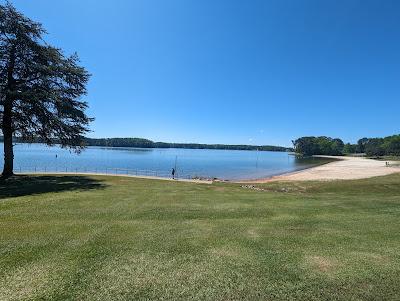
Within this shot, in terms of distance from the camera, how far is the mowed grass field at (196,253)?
6.53 meters

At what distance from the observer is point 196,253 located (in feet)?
27.8

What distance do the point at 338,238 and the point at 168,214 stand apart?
5947mm

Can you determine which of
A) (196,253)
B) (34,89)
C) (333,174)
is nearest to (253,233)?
(196,253)

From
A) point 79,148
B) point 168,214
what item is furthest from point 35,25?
point 168,214

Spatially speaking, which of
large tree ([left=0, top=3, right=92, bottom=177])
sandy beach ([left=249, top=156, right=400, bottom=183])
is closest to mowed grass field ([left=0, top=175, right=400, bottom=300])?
large tree ([left=0, top=3, right=92, bottom=177])

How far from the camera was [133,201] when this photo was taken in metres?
16.2

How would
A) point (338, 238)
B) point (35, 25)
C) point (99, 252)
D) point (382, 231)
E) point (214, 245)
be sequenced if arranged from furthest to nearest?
point (35, 25) → point (382, 231) → point (338, 238) → point (214, 245) → point (99, 252)

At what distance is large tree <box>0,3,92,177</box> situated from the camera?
2728 centimetres

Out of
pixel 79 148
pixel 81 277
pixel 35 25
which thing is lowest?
pixel 81 277

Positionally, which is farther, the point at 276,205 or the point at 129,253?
the point at 276,205

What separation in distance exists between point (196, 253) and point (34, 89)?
24.4 meters

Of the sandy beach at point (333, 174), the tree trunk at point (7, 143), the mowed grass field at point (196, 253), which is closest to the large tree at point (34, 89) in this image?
the tree trunk at point (7, 143)

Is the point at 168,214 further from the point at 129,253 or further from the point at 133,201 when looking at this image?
the point at 129,253

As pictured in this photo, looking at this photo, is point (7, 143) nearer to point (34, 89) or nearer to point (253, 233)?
point (34, 89)
